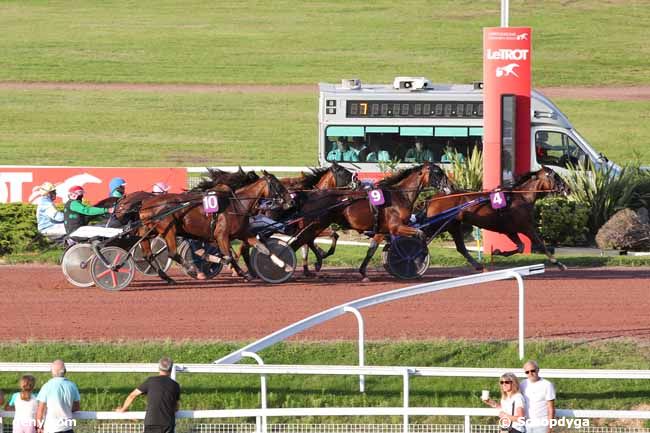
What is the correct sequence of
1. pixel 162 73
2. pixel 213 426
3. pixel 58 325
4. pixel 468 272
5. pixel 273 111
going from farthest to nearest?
pixel 162 73, pixel 273 111, pixel 468 272, pixel 58 325, pixel 213 426

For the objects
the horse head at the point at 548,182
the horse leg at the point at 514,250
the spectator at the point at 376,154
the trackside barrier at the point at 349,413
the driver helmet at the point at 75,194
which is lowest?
the trackside barrier at the point at 349,413

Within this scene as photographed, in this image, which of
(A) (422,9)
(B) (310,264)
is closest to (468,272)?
(B) (310,264)

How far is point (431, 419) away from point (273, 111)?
29010 millimetres

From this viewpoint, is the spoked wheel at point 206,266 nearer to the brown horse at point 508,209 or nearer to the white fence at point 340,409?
the brown horse at point 508,209

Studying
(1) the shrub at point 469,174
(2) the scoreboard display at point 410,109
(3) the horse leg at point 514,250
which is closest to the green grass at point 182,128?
(2) the scoreboard display at point 410,109

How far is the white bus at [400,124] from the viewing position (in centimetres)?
2447

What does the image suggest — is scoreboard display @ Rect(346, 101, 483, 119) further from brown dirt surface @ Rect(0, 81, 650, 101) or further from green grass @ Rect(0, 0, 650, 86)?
brown dirt surface @ Rect(0, 81, 650, 101)

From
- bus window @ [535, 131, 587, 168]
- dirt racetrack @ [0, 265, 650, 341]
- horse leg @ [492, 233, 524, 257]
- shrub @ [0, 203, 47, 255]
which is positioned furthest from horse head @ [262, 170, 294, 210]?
bus window @ [535, 131, 587, 168]

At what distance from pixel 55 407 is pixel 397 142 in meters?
14.9

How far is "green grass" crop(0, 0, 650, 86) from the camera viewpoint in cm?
4456

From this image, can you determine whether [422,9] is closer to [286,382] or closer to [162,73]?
[162,73]

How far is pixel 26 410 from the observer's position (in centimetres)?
1049

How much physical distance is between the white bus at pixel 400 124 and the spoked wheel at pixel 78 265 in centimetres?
800

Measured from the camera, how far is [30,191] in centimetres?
2291
